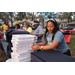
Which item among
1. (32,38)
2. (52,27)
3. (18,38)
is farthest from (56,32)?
(18,38)

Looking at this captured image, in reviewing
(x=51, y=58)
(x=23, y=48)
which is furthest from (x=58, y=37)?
(x=23, y=48)

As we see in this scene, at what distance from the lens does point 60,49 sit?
4.57 ft

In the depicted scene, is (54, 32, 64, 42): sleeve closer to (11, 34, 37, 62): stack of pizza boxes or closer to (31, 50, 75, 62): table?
(31, 50, 75, 62): table

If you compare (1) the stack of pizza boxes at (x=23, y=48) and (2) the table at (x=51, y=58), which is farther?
(1) the stack of pizza boxes at (x=23, y=48)

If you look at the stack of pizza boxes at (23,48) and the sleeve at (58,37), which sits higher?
the sleeve at (58,37)

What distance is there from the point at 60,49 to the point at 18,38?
77 cm

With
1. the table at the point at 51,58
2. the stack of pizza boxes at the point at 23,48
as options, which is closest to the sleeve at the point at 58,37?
the table at the point at 51,58

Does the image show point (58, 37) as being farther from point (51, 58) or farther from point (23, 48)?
point (23, 48)

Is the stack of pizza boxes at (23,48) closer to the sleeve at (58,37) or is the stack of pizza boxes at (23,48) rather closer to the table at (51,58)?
the table at (51,58)

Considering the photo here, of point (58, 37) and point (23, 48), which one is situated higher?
point (58, 37)

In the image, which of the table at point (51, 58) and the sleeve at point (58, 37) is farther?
the sleeve at point (58, 37)

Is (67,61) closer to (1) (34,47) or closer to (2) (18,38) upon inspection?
(1) (34,47)

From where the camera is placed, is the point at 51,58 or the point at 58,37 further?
the point at 58,37
